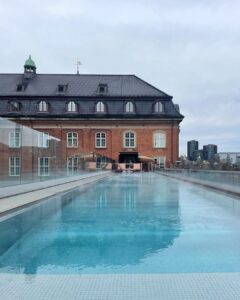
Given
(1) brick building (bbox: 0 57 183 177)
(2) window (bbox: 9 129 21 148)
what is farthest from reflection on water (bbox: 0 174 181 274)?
(1) brick building (bbox: 0 57 183 177)

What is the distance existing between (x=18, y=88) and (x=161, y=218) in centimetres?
5103

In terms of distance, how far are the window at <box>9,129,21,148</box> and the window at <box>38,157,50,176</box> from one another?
297 cm

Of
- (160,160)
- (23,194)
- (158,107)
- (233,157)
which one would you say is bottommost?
(23,194)

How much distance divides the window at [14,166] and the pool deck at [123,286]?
30.3ft

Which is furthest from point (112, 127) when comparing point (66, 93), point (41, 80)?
point (41, 80)

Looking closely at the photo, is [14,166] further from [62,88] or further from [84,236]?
[62,88]

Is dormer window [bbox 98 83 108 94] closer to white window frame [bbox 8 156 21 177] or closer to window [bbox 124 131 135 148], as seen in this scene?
window [bbox 124 131 135 148]

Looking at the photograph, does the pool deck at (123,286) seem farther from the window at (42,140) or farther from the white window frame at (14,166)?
the window at (42,140)

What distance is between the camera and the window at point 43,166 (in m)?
17.5

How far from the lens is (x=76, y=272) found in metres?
4.63

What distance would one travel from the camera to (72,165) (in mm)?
25688

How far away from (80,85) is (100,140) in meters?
8.61

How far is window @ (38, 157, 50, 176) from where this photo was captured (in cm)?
1746

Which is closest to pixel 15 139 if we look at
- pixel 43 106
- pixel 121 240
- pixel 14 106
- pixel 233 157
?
pixel 121 240
